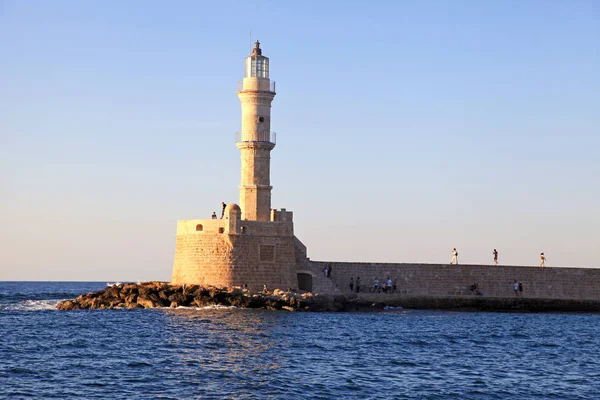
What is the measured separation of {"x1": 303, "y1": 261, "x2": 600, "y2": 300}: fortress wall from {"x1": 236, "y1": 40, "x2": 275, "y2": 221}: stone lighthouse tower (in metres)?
2.99

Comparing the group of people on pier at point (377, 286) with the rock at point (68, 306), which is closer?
the group of people on pier at point (377, 286)

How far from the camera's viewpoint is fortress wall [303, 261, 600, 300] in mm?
34219

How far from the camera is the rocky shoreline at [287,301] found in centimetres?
3169

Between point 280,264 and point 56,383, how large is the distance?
54.2 feet

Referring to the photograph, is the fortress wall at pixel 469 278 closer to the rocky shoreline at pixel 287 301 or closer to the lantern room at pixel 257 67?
the rocky shoreline at pixel 287 301

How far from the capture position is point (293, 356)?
21047 mm

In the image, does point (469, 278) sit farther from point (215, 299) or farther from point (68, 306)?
point (68, 306)

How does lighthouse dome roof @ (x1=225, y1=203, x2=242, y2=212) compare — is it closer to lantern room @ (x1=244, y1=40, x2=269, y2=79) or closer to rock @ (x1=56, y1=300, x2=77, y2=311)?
lantern room @ (x1=244, y1=40, x2=269, y2=79)

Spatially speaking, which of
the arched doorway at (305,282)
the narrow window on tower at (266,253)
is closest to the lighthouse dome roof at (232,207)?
the narrow window on tower at (266,253)

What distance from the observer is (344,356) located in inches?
842

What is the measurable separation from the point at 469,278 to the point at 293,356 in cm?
1522

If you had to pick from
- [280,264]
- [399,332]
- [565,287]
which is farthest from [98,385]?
[565,287]

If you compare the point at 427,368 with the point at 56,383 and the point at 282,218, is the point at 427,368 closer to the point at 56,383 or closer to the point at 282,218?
the point at 56,383

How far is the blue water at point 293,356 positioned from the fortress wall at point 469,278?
84.1 inches
